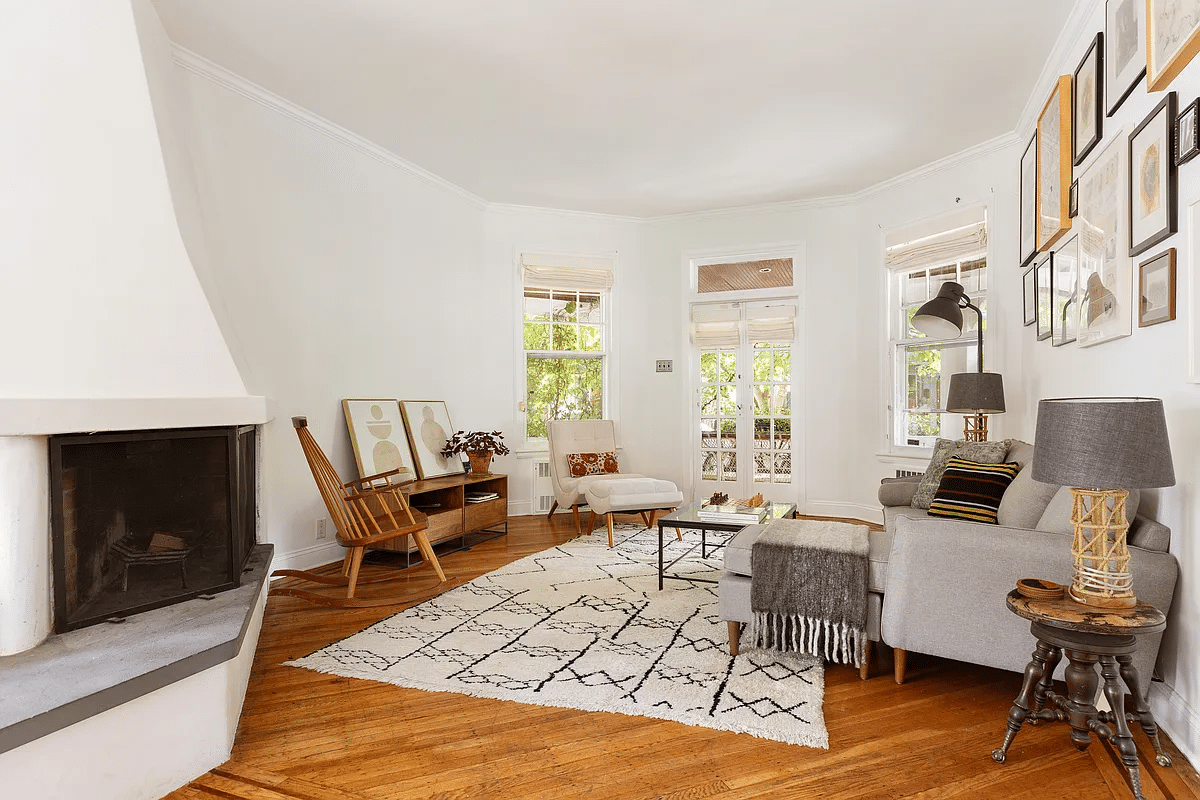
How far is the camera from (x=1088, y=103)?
3.11 meters

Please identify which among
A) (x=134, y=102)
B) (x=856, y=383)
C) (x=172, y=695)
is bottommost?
(x=172, y=695)

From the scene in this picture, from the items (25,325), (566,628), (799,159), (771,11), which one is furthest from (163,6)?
(799,159)

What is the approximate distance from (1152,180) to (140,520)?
3.73 metres

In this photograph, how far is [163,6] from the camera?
3.25 m

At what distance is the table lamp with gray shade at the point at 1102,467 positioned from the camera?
1883 mm

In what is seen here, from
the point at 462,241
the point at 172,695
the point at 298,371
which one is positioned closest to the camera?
the point at 172,695

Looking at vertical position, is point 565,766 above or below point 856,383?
below

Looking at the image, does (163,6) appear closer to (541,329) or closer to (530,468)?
(541,329)

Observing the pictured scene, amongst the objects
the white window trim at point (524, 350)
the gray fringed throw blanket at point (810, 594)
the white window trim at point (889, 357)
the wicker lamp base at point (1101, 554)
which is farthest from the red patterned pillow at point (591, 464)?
the wicker lamp base at point (1101, 554)

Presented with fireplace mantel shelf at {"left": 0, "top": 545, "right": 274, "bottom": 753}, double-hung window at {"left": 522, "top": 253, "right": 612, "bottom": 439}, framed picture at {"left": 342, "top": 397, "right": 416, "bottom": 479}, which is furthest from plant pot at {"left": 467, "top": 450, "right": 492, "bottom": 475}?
fireplace mantel shelf at {"left": 0, "top": 545, "right": 274, "bottom": 753}

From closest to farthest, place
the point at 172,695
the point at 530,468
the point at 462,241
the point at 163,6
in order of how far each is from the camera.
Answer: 1. the point at 172,695
2. the point at 163,6
3. the point at 462,241
4. the point at 530,468

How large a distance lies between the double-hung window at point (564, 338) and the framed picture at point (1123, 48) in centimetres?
435

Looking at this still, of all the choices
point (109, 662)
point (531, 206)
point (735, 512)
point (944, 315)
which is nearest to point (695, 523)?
point (735, 512)

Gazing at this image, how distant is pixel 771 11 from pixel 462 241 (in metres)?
3.42
